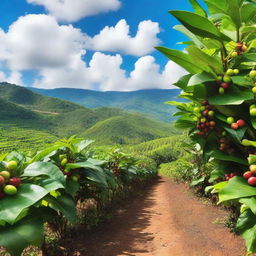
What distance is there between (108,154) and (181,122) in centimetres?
490

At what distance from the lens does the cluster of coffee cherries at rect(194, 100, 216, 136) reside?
148 cm

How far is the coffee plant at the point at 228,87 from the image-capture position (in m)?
1.24

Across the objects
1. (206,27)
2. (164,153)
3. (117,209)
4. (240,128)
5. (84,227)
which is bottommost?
(164,153)

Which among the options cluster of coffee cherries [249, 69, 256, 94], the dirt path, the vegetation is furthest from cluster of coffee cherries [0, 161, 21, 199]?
the vegetation

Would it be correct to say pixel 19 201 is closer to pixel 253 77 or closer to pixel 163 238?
pixel 253 77

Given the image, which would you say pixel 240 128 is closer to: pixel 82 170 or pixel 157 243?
pixel 82 170

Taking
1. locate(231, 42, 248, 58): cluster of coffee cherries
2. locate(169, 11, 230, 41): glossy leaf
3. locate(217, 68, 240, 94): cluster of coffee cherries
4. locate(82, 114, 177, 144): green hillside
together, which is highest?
locate(169, 11, 230, 41): glossy leaf

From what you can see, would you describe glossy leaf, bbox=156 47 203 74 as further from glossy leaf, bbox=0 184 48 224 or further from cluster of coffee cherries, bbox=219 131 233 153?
glossy leaf, bbox=0 184 48 224

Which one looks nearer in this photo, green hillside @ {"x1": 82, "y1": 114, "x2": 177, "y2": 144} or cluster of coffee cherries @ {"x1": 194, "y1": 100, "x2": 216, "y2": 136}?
cluster of coffee cherries @ {"x1": 194, "y1": 100, "x2": 216, "y2": 136}

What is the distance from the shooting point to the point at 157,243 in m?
4.00

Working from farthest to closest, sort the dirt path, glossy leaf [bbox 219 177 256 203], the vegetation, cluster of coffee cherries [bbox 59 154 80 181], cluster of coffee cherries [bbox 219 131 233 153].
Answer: the vegetation, the dirt path, cluster of coffee cherries [bbox 59 154 80 181], cluster of coffee cherries [bbox 219 131 233 153], glossy leaf [bbox 219 177 256 203]

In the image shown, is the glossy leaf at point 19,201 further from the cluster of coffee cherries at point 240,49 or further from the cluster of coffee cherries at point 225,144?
the cluster of coffee cherries at point 240,49

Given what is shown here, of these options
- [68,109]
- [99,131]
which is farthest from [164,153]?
[68,109]

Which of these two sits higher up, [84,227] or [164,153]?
[84,227]
